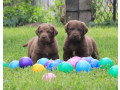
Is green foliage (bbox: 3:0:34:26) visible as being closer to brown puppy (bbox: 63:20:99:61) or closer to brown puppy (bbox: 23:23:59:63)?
brown puppy (bbox: 23:23:59:63)

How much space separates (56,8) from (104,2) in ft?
9.90

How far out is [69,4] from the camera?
43.8ft

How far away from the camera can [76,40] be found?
549 centimetres

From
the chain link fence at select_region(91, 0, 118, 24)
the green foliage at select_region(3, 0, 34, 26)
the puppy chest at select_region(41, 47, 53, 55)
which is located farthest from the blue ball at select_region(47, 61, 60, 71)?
the green foliage at select_region(3, 0, 34, 26)

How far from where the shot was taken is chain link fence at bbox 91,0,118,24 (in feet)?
44.5

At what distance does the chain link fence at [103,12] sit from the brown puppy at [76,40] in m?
7.93

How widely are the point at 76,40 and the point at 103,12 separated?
347 inches

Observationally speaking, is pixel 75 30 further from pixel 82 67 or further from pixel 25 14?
pixel 25 14

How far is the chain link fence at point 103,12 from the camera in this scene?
13578 mm

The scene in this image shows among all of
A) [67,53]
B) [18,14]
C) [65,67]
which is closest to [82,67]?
[65,67]

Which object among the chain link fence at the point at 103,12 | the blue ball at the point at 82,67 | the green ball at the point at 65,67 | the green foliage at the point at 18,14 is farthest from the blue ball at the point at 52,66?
the green foliage at the point at 18,14

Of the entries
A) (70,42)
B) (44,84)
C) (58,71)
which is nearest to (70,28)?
(70,42)

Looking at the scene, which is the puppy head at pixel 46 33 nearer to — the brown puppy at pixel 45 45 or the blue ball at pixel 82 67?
the brown puppy at pixel 45 45

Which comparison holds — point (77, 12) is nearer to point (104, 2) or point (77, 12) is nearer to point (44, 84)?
point (104, 2)
